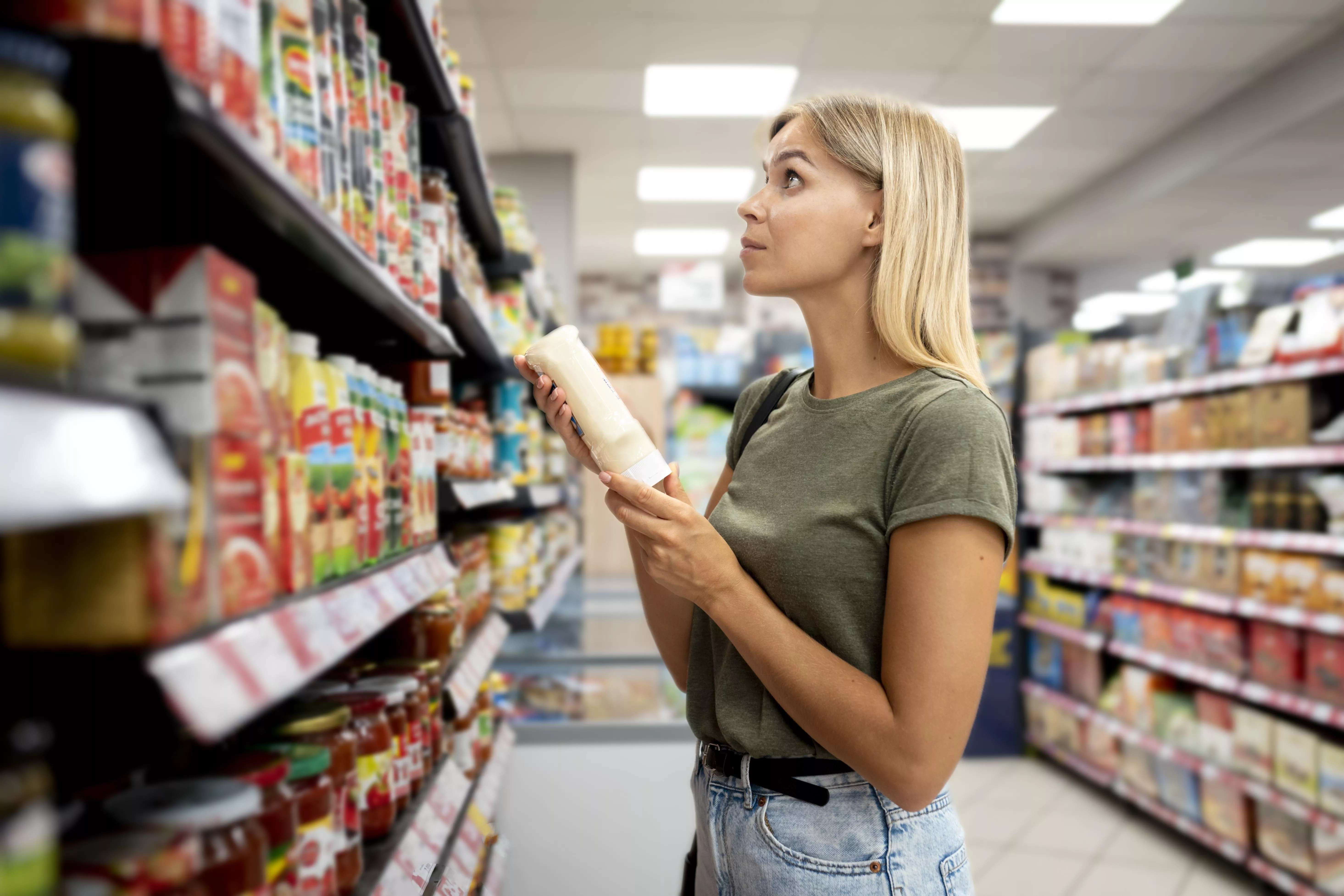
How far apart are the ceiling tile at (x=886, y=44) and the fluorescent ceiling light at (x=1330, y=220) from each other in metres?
Answer: 3.85

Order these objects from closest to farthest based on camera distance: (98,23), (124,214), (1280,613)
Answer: (98,23)
(124,214)
(1280,613)

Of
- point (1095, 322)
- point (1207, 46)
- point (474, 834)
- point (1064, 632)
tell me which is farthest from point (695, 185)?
point (474, 834)

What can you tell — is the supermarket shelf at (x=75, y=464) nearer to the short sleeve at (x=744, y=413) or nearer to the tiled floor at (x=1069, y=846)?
the short sleeve at (x=744, y=413)

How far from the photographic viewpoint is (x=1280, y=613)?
3.24 meters

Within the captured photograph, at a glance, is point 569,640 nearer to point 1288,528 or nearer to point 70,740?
point 1288,528

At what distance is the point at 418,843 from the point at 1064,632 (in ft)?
13.7

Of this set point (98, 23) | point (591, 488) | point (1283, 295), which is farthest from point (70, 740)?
point (591, 488)

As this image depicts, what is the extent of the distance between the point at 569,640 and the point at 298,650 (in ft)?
9.40

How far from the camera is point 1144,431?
4.14m

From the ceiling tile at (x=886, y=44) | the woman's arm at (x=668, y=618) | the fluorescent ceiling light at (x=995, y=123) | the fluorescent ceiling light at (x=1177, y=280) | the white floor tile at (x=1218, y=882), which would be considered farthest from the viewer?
the fluorescent ceiling light at (x=1177, y=280)

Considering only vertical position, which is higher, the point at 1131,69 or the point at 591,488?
the point at 1131,69

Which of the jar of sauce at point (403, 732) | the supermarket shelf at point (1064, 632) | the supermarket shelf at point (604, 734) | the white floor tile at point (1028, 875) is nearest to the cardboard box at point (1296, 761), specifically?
the white floor tile at point (1028, 875)

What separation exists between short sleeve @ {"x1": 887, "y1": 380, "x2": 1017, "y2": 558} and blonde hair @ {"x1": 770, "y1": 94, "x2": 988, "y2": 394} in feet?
0.37

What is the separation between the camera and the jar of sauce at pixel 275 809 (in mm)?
762
